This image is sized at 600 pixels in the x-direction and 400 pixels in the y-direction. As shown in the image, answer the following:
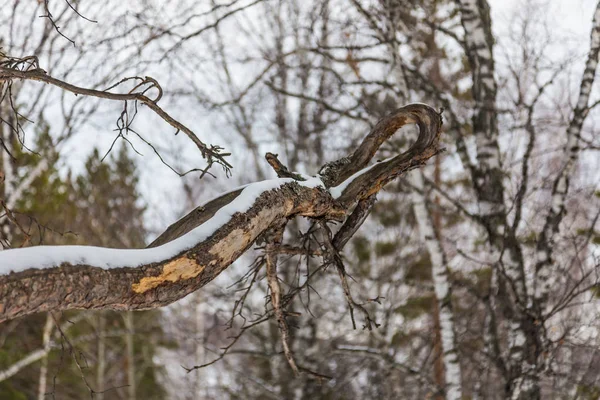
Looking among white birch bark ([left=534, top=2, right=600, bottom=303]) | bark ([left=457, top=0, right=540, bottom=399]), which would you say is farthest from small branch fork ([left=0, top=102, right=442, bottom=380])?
white birch bark ([left=534, top=2, right=600, bottom=303])

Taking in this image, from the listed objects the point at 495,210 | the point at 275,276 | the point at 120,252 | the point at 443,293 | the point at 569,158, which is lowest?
the point at 120,252

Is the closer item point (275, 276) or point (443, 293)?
point (275, 276)

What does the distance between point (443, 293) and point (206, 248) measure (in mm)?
3376

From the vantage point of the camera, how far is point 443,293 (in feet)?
16.1

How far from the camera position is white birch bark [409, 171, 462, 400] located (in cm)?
468

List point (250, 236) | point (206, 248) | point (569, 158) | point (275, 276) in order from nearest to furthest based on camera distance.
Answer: point (206, 248) < point (250, 236) < point (275, 276) < point (569, 158)

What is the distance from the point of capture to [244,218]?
2.09 metres

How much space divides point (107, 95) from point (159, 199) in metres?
13.5

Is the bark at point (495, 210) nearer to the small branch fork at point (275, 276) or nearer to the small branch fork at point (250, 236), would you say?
the small branch fork at point (250, 236)

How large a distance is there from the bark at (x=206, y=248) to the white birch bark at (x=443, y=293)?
217 centimetres

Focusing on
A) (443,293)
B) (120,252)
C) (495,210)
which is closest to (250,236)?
(120,252)

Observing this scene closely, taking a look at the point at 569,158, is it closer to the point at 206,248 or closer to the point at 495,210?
the point at 495,210

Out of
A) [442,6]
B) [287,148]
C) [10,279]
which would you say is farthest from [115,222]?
[10,279]

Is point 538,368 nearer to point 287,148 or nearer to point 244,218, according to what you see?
point 244,218
